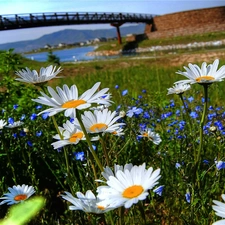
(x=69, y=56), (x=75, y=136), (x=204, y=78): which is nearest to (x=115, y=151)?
(x=75, y=136)

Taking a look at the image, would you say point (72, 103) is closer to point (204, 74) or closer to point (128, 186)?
point (128, 186)

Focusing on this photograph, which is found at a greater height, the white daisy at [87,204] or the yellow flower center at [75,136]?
the yellow flower center at [75,136]

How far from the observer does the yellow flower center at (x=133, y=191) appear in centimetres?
48

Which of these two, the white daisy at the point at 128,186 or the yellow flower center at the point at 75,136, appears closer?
the white daisy at the point at 128,186

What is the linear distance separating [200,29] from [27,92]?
23.2 meters

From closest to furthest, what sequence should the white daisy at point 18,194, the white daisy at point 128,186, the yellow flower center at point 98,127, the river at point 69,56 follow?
the white daisy at point 128,186 < the yellow flower center at point 98,127 < the white daisy at point 18,194 < the river at point 69,56

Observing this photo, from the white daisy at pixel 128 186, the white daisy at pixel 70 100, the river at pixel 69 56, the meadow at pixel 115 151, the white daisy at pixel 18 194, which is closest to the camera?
the white daisy at pixel 128 186

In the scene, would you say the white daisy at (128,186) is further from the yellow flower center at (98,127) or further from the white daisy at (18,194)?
the white daisy at (18,194)

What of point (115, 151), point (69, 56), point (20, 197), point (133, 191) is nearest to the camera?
point (133, 191)

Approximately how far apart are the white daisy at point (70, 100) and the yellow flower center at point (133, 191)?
158mm

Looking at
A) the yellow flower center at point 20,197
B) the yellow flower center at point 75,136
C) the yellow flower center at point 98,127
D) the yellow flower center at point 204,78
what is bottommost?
the yellow flower center at point 20,197

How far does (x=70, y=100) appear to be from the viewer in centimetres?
65

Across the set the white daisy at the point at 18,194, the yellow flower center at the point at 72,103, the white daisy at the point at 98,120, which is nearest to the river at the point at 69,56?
the white daisy at the point at 18,194

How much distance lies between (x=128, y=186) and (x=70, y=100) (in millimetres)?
216
